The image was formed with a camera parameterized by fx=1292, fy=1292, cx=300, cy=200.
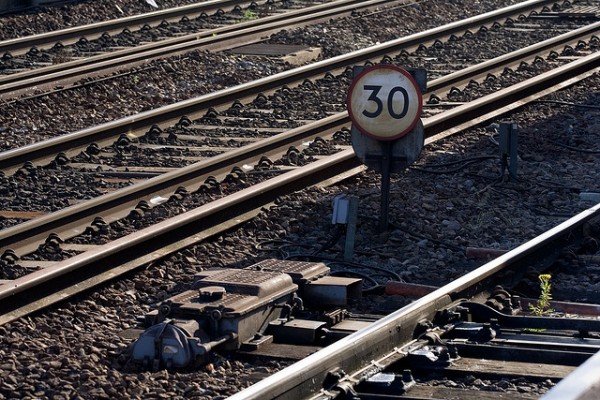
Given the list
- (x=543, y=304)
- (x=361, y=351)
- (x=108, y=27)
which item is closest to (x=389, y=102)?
(x=543, y=304)

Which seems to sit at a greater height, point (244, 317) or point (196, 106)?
point (196, 106)

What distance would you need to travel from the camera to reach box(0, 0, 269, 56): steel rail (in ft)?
51.3

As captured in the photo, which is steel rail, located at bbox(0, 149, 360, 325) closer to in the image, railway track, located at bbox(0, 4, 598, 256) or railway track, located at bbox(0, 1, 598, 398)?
railway track, located at bbox(0, 1, 598, 398)

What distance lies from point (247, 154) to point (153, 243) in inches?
103

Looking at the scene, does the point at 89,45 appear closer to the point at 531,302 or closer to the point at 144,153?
the point at 144,153

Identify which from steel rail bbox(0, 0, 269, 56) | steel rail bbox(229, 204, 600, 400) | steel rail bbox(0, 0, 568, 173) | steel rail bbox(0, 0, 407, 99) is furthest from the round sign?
steel rail bbox(0, 0, 269, 56)

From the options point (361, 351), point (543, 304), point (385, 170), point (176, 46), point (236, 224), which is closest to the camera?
point (361, 351)

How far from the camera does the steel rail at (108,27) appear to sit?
51.3 ft

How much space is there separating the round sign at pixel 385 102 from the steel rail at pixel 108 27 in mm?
8362

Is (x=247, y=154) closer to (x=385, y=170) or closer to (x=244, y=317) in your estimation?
(x=385, y=170)

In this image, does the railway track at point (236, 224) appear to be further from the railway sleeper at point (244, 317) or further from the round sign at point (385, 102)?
the round sign at point (385, 102)

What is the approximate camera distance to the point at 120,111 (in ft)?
40.8

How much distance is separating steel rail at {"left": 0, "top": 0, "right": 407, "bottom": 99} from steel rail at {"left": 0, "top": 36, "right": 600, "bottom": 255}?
3.53 m

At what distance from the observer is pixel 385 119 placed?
26.0 ft
